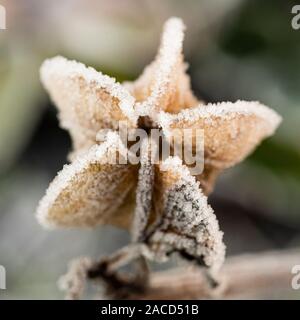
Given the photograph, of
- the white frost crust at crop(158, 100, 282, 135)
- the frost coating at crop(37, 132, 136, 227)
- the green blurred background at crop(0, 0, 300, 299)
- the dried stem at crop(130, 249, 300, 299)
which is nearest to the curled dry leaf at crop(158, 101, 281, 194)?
the white frost crust at crop(158, 100, 282, 135)

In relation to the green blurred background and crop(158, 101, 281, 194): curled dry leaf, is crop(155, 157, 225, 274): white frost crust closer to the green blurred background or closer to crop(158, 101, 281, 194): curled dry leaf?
crop(158, 101, 281, 194): curled dry leaf

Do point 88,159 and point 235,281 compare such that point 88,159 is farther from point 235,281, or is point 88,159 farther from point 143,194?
point 235,281

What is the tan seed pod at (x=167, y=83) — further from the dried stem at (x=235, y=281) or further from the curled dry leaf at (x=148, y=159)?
the dried stem at (x=235, y=281)

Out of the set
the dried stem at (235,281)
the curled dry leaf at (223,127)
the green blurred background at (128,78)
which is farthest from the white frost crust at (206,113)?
the green blurred background at (128,78)

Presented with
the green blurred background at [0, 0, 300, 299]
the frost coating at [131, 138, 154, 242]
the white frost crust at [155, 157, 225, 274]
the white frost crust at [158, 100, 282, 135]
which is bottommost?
the white frost crust at [155, 157, 225, 274]

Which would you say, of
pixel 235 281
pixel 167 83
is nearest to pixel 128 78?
pixel 235 281
